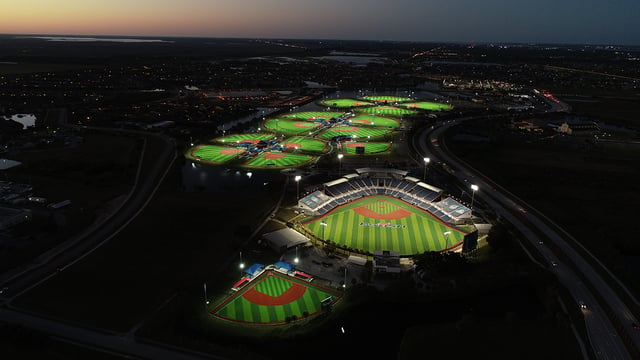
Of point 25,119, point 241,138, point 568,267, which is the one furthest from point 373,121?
point 25,119

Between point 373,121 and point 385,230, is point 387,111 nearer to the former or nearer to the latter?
point 373,121

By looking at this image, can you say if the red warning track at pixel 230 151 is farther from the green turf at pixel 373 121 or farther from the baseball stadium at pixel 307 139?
the green turf at pixel 373 121

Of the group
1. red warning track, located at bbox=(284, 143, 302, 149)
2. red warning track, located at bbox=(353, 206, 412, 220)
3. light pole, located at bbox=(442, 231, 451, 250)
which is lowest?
light pole, located at bbox=(442, 231, 451, 250)

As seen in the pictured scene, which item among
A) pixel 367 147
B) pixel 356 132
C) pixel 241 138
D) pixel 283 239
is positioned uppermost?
pixel 356 132

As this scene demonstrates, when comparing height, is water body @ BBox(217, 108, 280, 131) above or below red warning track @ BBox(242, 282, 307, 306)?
above

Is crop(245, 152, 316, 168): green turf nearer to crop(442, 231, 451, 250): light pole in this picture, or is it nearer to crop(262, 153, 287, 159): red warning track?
crop(262, 153, 287, 159): red warning track

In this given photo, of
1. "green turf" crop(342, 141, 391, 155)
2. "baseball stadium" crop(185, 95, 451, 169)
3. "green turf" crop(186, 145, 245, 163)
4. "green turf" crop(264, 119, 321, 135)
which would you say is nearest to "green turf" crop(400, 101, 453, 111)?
"baseball stadium" crop(185, 95, 451, 169)

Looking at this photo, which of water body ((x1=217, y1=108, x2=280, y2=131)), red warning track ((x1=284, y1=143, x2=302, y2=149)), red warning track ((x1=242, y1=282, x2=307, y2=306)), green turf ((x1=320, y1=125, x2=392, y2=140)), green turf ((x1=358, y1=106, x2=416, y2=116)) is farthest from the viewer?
green turf ((x1=358, y1=106, x2=416, y2=116))
